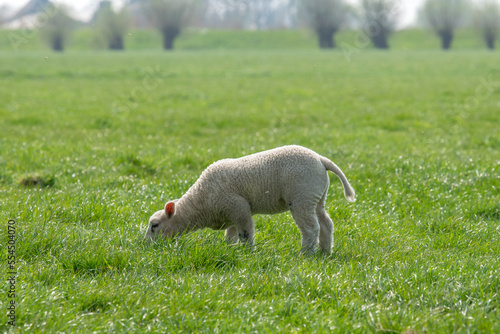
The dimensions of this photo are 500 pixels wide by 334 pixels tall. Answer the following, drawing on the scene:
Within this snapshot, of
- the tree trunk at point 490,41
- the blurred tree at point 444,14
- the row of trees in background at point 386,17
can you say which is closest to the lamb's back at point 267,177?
the row of trees in background at point 386,17

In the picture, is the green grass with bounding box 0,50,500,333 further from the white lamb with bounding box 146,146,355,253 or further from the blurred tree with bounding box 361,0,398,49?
the blurred tree with bounding box 361,0,398,49

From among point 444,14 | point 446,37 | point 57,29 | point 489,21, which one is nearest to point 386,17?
point 446,37

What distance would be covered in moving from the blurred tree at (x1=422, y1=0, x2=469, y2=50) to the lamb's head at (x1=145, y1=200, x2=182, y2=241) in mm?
84157

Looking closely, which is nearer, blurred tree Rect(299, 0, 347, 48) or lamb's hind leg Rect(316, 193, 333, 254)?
lamb's hind leg Rect(316, 193, 333, 254)

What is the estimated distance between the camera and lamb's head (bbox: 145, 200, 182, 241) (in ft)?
14.8

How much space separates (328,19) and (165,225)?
242 feet

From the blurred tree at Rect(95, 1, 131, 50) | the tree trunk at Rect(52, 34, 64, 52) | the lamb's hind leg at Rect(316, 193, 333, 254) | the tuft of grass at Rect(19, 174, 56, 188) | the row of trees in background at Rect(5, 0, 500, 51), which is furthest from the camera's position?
the tree trunk at Rect(52, 34, 64, 52)

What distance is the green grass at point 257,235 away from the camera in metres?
3.27

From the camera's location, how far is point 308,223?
14.5 feet

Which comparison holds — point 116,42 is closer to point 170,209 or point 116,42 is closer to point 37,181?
point 37,181

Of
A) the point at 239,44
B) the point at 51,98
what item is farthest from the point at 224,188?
the point at 239,44

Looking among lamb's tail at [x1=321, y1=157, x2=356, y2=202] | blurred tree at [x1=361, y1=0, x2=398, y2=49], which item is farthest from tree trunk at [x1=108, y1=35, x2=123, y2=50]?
lamb's tail at [x1=321, y1=157, x2=356, y2=202]

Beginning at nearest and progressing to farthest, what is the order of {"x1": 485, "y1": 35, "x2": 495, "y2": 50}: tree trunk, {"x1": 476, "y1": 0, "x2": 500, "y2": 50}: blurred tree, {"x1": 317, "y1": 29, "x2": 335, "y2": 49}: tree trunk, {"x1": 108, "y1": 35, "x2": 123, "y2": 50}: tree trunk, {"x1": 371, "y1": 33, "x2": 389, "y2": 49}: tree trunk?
1. {"x1": 108, "y1": 35, "x2": 123, "y2": 50}: tree trunk
2. {"x1": 317, "y1": 29, "x2": 335, "y2": 49}: tree trunk
3. {"x1": 485, "y1": 35, "x2": 495, "y2": 50}: tree trunk
4. {"x1": 371, "y1": 33, "x2": 389, "y2": 49}: tree trunk
5. {"x1": 476, "y1": 0, "x2": 500, "y2": 50}: blurred tree

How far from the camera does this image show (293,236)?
4965 mm
